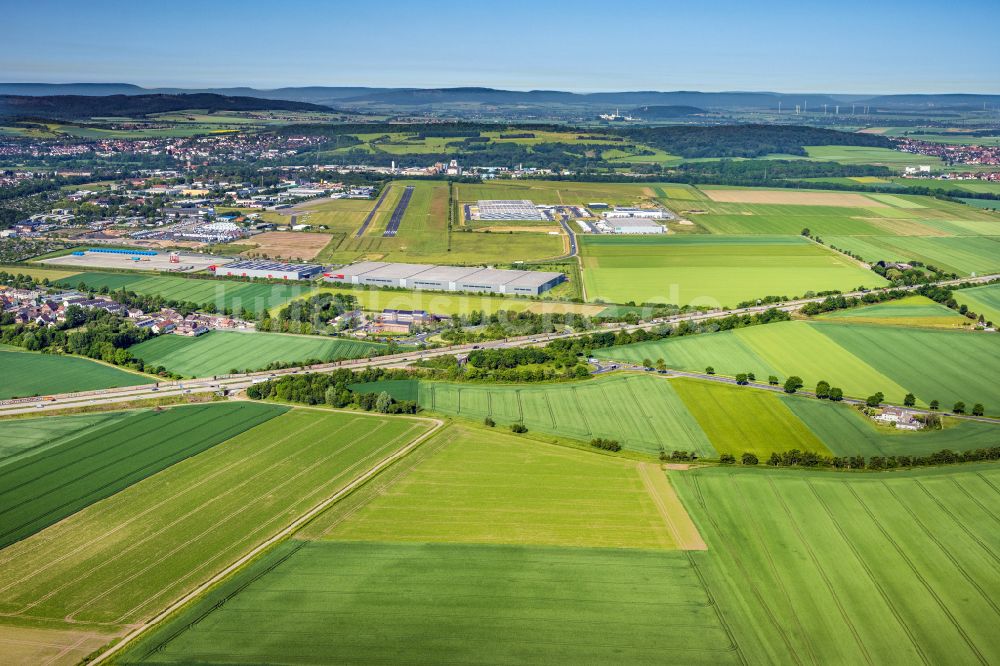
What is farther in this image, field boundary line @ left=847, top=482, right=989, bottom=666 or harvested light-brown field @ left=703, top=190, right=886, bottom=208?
harvested light-brown field @ left=703, top=190, right=886, bottom=208

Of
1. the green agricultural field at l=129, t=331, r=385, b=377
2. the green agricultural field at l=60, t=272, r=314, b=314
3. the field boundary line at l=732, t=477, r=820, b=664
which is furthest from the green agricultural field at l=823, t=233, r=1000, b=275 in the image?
the green agricultural field at l=60, t=272, r=314, b=314

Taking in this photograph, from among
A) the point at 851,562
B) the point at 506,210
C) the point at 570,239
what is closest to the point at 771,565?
the point at 851,562

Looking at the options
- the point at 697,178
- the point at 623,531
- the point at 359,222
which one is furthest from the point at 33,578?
the point at 697,178

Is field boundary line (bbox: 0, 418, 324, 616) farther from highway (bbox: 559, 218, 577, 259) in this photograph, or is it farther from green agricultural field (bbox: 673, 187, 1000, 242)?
green agricultural field (bbox: 673, 187, 1000, 242)

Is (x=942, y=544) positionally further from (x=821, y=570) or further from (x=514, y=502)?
(x=514, y=502)

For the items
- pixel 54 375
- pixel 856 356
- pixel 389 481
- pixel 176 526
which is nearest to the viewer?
pixel 176 526

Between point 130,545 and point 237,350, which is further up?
point 237,350
